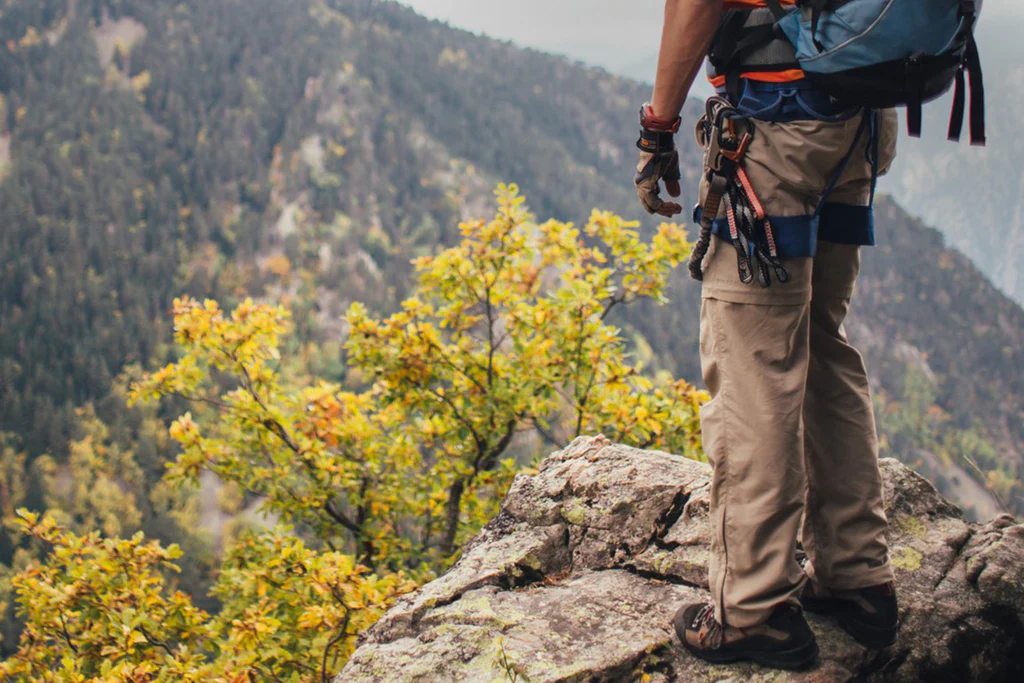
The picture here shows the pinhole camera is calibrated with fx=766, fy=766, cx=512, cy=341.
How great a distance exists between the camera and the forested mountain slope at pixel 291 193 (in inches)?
4092

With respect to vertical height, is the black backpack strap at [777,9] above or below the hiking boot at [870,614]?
above

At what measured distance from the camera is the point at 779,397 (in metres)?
2.35

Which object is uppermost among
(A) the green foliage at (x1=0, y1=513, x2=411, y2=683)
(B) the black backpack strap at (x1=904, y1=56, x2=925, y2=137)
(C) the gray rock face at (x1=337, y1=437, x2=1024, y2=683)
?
(B) the black backpack strap at (x1=904, y1=56, x2=925, y2=137)

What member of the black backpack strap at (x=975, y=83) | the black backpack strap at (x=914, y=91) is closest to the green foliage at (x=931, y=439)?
the black backpack strap at (x=975, y=83)

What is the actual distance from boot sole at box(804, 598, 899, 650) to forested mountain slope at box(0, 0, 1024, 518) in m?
94.2

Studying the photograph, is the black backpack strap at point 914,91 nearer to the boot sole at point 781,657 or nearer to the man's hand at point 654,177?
the man's hand at point 654,177

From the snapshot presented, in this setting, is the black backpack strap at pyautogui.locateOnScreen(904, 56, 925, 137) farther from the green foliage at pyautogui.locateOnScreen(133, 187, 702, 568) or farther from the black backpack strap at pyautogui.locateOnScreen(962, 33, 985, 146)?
the green foliage at pyautogui.locateOnScreen(133, 187, 702, 568)

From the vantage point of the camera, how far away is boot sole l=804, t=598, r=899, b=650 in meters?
2.54

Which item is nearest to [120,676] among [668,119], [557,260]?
[668,119]

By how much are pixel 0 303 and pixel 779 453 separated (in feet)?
385

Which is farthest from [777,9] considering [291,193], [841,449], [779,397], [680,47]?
[291,193]

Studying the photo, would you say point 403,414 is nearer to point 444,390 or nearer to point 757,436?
point 444,390

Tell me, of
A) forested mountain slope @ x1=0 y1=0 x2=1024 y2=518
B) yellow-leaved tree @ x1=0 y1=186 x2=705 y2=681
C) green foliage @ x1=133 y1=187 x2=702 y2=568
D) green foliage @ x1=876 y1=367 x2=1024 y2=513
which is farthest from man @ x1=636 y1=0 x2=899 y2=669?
green foliage @ x1=876 y1=367 x2=1024 y2=513

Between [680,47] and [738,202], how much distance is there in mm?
495
